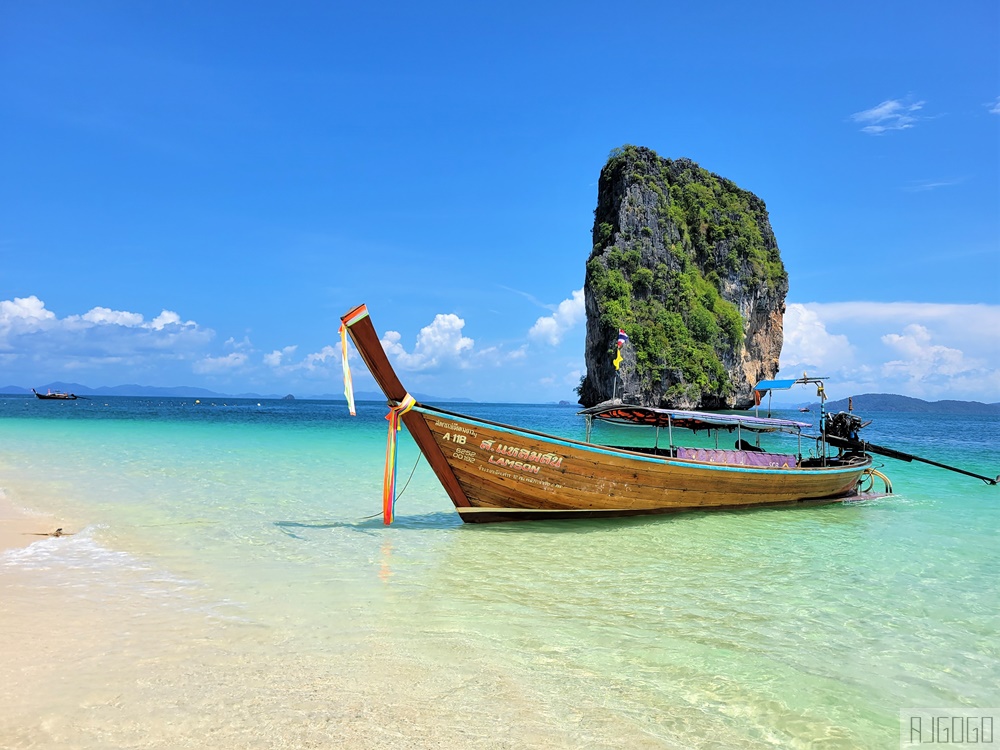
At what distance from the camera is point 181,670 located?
3.78m

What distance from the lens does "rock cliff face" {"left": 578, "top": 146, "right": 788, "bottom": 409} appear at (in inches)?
2275

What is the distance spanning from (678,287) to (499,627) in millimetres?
A: 61067

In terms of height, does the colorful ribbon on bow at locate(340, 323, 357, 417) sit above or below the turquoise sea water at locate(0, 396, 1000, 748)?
above

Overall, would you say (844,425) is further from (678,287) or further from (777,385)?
(678,287)

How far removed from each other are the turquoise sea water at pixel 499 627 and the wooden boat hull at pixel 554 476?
309 mm

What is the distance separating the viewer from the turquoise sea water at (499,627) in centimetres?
331

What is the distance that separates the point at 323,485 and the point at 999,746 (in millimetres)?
11565

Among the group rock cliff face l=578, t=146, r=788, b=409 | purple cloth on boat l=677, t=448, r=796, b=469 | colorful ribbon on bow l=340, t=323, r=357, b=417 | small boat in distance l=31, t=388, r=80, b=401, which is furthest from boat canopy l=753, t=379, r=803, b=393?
small boat in distance l=31, t=388, r=80, b=401

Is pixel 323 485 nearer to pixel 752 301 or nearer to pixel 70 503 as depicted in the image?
pixel 70 503

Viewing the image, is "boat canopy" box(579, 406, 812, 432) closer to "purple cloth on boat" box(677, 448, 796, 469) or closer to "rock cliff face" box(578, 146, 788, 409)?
"purple cloth on boat" box(677, 448, 796, 469)

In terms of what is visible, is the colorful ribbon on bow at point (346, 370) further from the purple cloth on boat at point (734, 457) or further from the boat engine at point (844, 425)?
the boat engine at point (844, 425)

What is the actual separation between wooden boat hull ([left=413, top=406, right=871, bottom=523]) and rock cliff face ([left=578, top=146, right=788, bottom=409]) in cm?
4448

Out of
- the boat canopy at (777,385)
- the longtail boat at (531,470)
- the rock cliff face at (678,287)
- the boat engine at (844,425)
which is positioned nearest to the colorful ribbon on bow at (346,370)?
the longtail boat at (531,470)

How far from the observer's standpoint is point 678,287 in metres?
62.4
